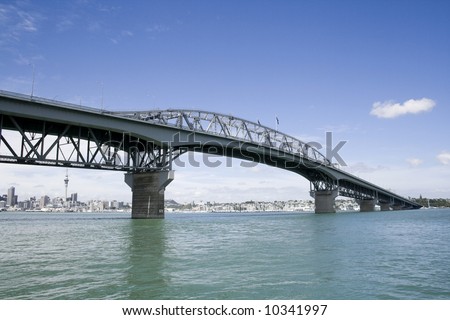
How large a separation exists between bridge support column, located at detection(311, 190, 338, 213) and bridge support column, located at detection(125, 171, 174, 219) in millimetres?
78444

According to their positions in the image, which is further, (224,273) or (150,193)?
(150,193)

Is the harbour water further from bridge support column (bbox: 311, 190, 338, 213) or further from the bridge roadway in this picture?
bridge support column (bbox: 311, 190, 338, 213)

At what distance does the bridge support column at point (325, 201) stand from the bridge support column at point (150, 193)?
78444 mm

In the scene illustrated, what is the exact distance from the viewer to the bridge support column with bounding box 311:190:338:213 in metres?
133

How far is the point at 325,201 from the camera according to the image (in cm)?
13388

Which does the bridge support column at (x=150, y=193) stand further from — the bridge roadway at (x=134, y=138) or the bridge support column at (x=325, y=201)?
the bridge support column at (x=325, y=201)

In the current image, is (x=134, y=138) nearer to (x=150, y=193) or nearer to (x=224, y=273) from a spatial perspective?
(x=150, y=193)

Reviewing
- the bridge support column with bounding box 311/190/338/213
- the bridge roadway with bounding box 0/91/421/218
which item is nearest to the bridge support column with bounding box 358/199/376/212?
the bridge support column with bounding box 311/190/338/213

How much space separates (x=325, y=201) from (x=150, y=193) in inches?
3175

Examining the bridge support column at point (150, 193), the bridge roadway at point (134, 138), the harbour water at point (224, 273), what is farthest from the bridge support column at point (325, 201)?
the harbour water at point (224, 273)

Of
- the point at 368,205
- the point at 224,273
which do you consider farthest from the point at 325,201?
the point at 224,273

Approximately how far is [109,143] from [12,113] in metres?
18.6

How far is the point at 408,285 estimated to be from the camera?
13820 millimetres
